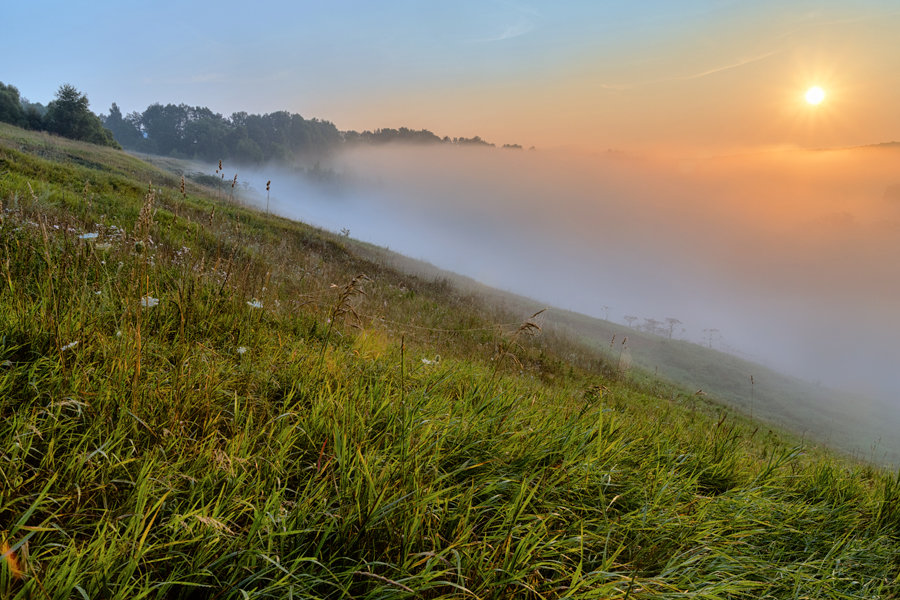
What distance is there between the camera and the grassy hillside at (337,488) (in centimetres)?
168

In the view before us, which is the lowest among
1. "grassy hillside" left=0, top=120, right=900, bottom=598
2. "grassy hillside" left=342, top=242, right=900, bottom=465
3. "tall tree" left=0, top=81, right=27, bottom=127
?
"grassy hillside" left=342, top=242, right=900, bottom=465

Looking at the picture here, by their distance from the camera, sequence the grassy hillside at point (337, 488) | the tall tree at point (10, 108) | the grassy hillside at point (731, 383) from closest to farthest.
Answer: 1. the grassy hillside at point (337, 488)
2. the grassy hillside at point (731, 383)
3. the tall tree at point (10, 108)

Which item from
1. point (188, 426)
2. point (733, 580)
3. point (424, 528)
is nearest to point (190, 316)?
point (188, 426)

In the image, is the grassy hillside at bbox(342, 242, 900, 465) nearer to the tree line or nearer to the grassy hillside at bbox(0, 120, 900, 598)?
the grassy hillside at bbox(0, 120, 900, 598)

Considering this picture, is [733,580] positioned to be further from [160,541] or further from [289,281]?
[289,281]

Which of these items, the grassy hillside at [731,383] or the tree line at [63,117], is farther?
the tree line at [63,117]

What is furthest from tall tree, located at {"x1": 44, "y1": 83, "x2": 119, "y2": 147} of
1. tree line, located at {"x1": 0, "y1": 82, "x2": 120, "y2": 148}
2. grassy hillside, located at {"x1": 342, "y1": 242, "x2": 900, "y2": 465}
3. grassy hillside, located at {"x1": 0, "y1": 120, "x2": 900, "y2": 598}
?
grassy hillside, located at {"x1": 0, "y1": 120, "x2": 900, "y2": 598}

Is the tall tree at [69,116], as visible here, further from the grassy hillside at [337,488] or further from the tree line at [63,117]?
the grassy hillside at [337,488]

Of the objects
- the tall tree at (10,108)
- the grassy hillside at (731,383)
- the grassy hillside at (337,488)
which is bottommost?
the grassy hillside at (731,383)

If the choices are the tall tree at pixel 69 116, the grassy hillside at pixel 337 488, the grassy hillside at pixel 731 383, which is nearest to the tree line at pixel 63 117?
the tall tree at pixel 69 116

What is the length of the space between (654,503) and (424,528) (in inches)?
65.8

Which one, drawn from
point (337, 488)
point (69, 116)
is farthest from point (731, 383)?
point (69, 116)

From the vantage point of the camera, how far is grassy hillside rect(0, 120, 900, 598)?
1685mm

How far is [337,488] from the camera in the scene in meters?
2.03
